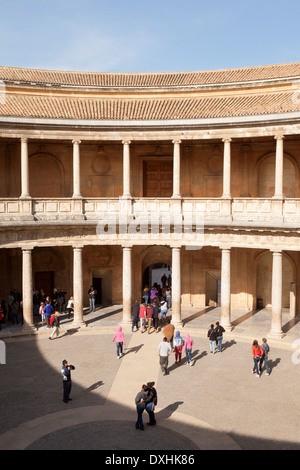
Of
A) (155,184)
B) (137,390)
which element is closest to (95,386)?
(137,390)

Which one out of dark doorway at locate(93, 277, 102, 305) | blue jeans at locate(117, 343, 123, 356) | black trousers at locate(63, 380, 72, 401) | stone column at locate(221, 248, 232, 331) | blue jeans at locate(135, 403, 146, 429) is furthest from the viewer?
dark doorway at locate(93, 277, 102, 305)

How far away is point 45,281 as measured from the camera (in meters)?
32.5

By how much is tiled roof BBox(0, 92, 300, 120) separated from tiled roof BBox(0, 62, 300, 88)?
300 cm

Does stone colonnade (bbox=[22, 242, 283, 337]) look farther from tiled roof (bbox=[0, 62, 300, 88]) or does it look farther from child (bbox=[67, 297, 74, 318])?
tiled roof (bbox=[0, 62, 300, 88])

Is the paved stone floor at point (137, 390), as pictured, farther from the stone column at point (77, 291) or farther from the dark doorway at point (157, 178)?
the dark doorway at point (157, 178)

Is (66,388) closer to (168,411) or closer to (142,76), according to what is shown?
(168,411)

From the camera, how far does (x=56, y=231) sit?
26766mm

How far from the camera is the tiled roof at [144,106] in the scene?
26453 millimetres

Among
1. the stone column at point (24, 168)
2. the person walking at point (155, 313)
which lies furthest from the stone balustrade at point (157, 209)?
the person walking at point (155, 313)

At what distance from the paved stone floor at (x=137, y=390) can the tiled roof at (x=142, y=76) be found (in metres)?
19.0

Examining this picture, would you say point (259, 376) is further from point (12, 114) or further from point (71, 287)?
point (12, 114)

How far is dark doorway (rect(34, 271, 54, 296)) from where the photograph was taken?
32188 millimetres

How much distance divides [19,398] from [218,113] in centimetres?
1922

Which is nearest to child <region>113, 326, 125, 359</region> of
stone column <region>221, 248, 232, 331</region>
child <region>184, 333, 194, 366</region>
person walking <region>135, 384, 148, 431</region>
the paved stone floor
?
the paved stone floor
